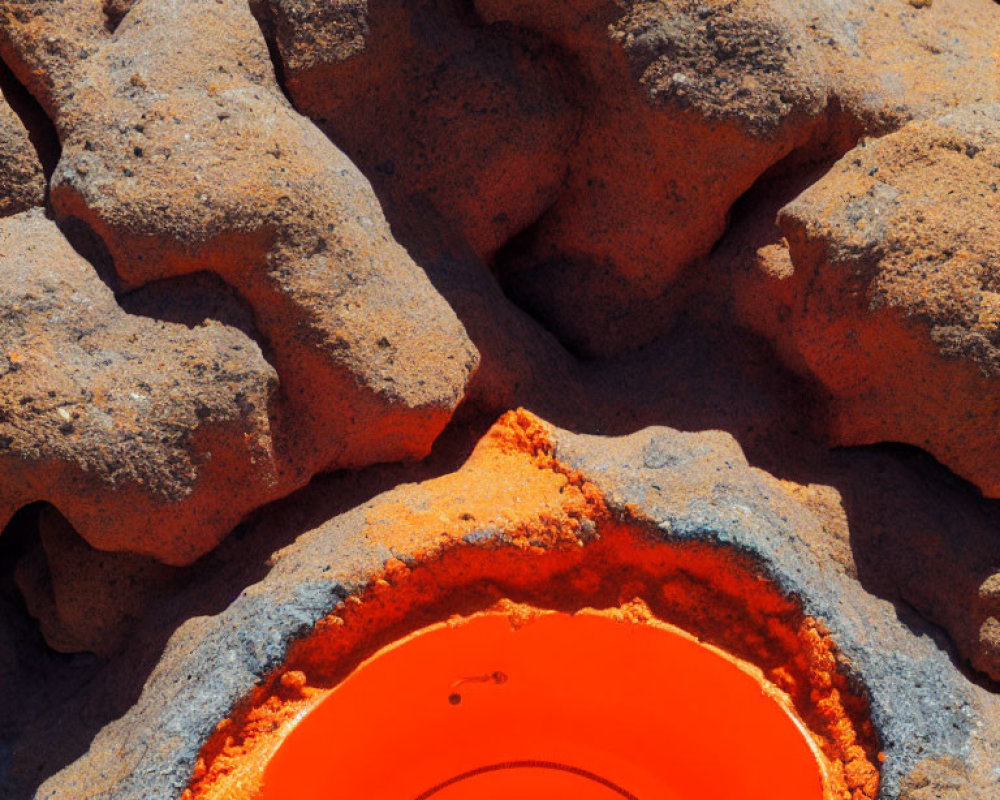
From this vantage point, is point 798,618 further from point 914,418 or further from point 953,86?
point 953,86

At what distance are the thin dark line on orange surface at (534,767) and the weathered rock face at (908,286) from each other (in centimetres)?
98

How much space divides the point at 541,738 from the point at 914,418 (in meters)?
1.06

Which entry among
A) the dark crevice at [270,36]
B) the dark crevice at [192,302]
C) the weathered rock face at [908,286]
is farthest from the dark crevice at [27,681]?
the weathered rock face at [908,286]

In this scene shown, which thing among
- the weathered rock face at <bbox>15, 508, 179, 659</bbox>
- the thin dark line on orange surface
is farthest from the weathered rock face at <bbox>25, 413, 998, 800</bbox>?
the thin dark line on orange surface

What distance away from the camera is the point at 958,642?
1862mm

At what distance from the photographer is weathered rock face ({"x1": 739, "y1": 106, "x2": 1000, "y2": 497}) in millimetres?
1819

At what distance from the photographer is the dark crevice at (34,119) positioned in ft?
6.30

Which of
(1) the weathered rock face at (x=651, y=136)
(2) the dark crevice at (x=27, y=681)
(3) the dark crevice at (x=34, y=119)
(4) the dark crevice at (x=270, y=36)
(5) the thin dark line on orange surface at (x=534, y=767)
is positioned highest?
(1) the weathered rock face at (x=651, y=136)

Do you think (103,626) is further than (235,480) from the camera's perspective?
Yes

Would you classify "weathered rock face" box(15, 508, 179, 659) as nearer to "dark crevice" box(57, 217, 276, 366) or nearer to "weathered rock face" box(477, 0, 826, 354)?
"dark crevice" box(57, 217, 276, 366)

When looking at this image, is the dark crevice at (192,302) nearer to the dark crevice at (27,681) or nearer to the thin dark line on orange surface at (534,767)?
the dark crevice at (27,681)

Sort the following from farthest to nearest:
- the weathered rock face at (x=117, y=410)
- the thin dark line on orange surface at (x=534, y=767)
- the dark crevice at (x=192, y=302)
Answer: the thin dark line on orange surface at (x=534, y=767) < the dark crevice at (x=192, y=302) < the weathered rock face at (x=117, y=410)

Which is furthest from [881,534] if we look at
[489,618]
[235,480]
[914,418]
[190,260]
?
[190,260]

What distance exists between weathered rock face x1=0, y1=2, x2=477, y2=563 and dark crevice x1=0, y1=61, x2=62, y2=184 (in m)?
0.06
